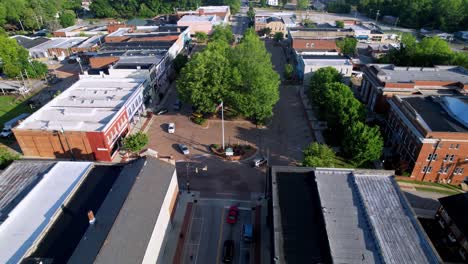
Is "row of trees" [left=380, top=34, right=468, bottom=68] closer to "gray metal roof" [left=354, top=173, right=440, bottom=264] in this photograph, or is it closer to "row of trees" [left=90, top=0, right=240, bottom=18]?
"gray metal roof" [left=354, top=173, right=440, bottom=264]

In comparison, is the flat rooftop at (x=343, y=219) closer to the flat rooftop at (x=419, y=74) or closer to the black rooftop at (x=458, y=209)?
the black rooftop at (x=458, y=209)

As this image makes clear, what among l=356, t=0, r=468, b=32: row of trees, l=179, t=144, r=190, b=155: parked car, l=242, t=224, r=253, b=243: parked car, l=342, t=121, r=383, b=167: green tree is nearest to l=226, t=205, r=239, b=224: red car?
l=242, t=224, r=253, b=243: parked car

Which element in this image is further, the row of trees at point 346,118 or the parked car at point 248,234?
the row of trees at point 346,118

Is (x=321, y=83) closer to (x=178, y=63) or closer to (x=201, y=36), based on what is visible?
(x=178, y=63)

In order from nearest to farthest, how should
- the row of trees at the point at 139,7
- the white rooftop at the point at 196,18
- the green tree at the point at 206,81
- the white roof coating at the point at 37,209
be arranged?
the white roof coating at the point at 37,209 < the green tree at the point at 206,81 < the white rooftop at the point at 196,18 < the row of trees at the point at 139,7

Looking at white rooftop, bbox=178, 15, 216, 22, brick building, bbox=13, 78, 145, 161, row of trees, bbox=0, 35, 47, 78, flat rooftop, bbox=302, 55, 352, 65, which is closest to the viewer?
brick building, bbox=13, 78, 145, 161

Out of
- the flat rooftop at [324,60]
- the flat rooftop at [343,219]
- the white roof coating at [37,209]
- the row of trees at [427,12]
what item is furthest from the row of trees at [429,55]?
the white roof coating at [37,209]

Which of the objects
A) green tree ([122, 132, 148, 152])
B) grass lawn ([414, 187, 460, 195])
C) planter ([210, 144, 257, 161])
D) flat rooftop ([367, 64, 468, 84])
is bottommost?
grass lawn ([414, 187, 460, 195])
